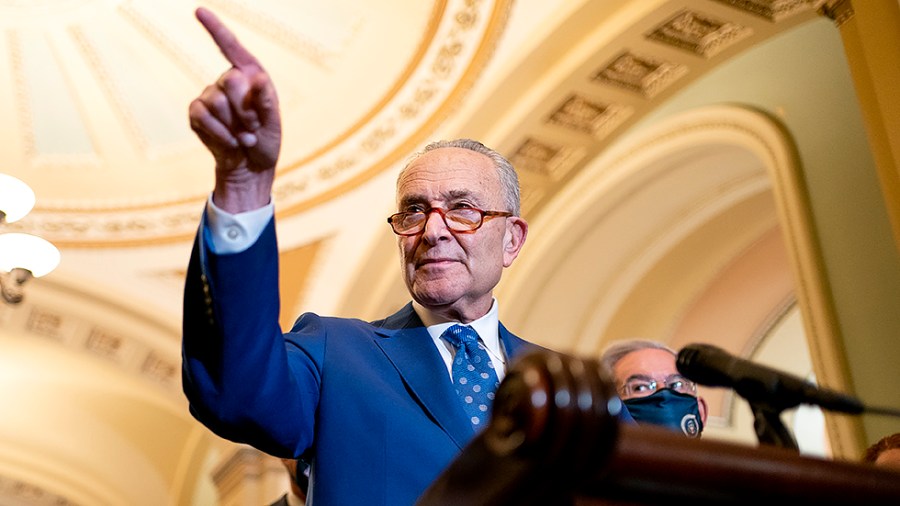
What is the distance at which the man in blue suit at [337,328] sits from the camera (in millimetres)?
1270

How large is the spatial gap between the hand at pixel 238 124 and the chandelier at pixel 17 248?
4849mm

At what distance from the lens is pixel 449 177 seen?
1.87 m

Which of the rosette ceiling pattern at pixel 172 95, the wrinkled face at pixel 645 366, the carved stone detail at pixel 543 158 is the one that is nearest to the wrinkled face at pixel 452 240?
the wrinkled face at pixel 645 366

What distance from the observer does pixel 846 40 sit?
4.23 m

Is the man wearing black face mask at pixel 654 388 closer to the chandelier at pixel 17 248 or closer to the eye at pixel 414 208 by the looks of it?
the eye at pixel 414 208

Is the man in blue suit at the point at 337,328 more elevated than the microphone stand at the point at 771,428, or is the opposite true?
the microphone stand at the point at 771,428

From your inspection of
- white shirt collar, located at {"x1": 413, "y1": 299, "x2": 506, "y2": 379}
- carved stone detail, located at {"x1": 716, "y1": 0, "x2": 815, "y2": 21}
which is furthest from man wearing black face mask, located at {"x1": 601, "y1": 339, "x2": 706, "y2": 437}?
carved stone detail, located at {"x1": 716, "y1": 0, "x2": 815, "y2": 21}

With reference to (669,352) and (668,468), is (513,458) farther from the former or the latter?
(669,352)

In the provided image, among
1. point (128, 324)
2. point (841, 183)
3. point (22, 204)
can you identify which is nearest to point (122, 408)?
point (128, 324)

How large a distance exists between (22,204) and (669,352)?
4.28 metres

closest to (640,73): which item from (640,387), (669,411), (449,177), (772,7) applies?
(772,7)

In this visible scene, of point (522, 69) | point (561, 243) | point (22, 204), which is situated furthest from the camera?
point (561, 243)

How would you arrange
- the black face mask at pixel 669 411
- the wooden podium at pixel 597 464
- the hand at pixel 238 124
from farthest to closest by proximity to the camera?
the black face mask at pixel 669 411 → the hand at pixel 238 124 → the wooden podium at pixel 597 464

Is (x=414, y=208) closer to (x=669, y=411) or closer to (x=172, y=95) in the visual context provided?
(x=669, y=411)
